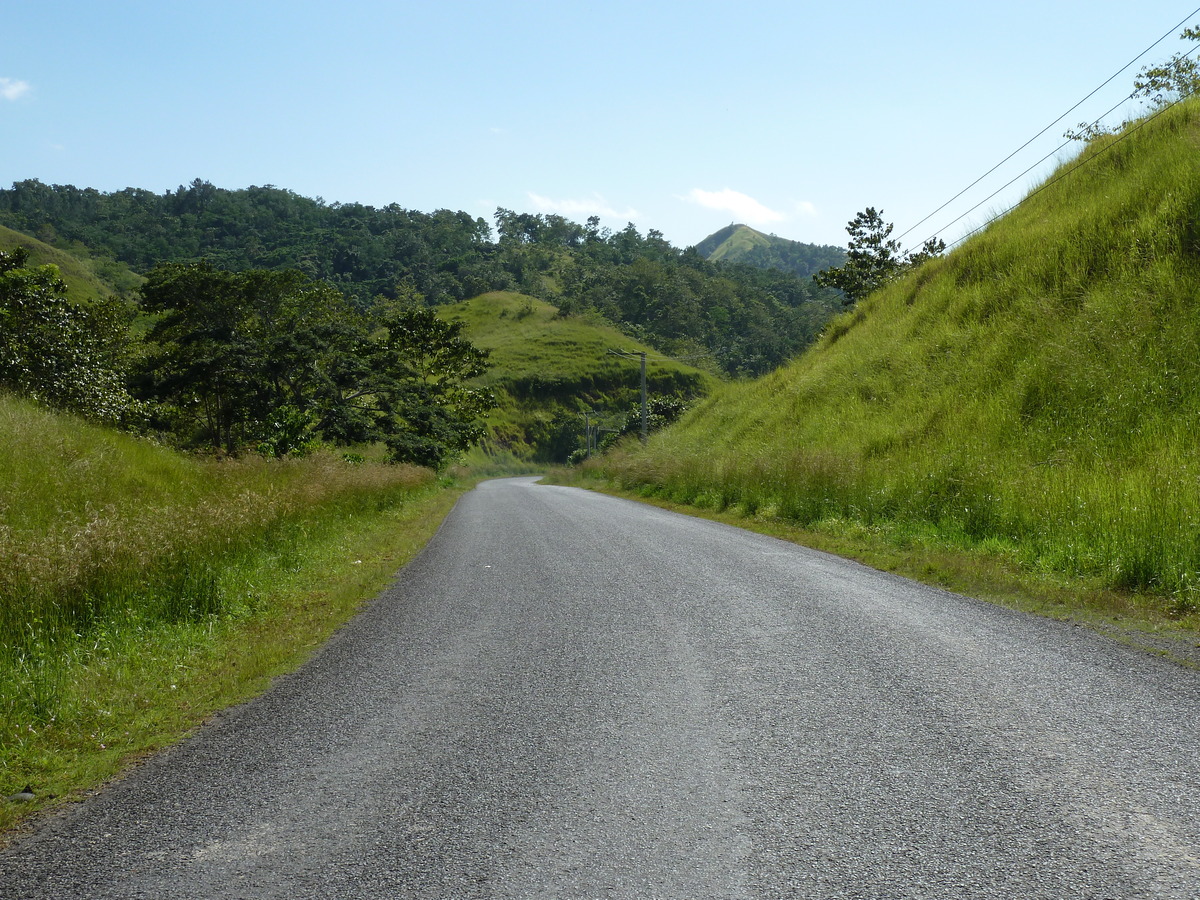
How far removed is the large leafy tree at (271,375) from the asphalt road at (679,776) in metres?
18.5

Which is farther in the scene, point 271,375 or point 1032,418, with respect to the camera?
point 271,375

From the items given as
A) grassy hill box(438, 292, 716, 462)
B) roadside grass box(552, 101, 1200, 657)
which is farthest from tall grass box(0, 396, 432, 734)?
grassy hill box(438, 292, 716, 462)

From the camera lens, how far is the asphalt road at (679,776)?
2.87m

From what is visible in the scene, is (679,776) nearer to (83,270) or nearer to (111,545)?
(111,545)

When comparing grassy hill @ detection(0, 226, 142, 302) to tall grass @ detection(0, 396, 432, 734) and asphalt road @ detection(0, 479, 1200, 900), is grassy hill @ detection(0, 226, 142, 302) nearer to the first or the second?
tall grass @ detection(0, 396, 432, 734)

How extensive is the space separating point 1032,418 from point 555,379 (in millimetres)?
95960

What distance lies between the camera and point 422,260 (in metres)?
158

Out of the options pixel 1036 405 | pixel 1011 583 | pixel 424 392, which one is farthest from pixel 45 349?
pixel 1036 405

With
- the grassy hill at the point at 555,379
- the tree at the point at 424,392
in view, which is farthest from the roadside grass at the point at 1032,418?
the grassy hill at the point at 555,379

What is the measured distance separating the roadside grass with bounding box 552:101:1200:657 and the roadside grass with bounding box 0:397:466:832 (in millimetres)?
7327

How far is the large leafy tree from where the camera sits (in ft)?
87.6

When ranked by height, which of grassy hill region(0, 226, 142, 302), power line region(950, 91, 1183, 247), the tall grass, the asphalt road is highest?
grassy hill region(0, 226, 142, 302)

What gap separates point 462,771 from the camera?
3.83 m

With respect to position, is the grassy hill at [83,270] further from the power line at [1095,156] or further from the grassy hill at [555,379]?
the power line at [1095,156]
